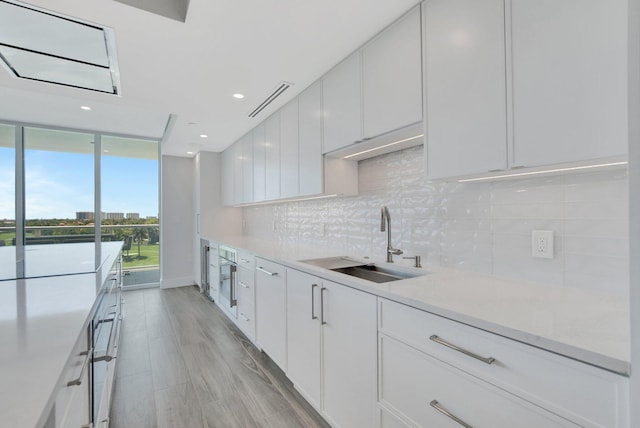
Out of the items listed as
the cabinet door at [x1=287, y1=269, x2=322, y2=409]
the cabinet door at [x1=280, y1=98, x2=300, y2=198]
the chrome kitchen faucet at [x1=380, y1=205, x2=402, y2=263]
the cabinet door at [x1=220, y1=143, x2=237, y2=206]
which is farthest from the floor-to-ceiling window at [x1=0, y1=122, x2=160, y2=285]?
the chrome kitchen faucet at [x1=380, y1=205, x2=402, y2=263]

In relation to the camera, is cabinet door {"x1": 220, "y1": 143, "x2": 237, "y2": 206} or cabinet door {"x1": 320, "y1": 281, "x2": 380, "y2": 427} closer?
cabinet door {"x1": 320, "y1": 281, "x2": 380, "y2": 427}

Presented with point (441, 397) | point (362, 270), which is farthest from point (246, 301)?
point (441, 397)

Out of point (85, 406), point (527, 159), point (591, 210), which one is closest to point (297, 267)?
→ point (85, 406)

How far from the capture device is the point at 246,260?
286 cm

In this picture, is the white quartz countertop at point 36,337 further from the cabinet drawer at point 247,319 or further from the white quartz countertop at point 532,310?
the cabinet drawer at point 247,319

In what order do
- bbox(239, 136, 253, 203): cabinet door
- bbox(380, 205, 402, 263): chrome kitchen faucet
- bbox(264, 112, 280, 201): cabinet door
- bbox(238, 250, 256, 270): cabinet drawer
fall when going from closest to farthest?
bbox(380, 205, 402, 263): chrome kitchen faucet
bbox(238, 250, 256, 270): cabinet drawer
bbox(264, 112, 280, 201): cabinet door
bbox(239, 136, 253, 203): cabinet door

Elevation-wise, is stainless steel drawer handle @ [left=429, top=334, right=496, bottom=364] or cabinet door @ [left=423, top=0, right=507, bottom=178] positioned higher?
cabinet door @ [left=423, top=0, right=507, bottom=178]

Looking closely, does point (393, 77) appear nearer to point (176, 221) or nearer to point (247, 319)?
point (247, 319)

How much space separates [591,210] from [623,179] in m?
0.15

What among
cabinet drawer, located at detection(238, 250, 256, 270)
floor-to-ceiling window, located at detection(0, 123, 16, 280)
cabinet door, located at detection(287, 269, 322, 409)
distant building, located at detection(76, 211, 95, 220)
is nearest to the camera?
cabinet door, located at detection(287, 269, 322, 409)

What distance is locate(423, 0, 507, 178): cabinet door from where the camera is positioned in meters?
1.17

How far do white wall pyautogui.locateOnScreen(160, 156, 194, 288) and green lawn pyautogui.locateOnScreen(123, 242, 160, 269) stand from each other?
0.72ft

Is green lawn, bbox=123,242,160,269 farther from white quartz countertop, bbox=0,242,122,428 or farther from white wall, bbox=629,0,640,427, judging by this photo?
white wall, bbox=629,0,640,427

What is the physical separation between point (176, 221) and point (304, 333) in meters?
4.18
